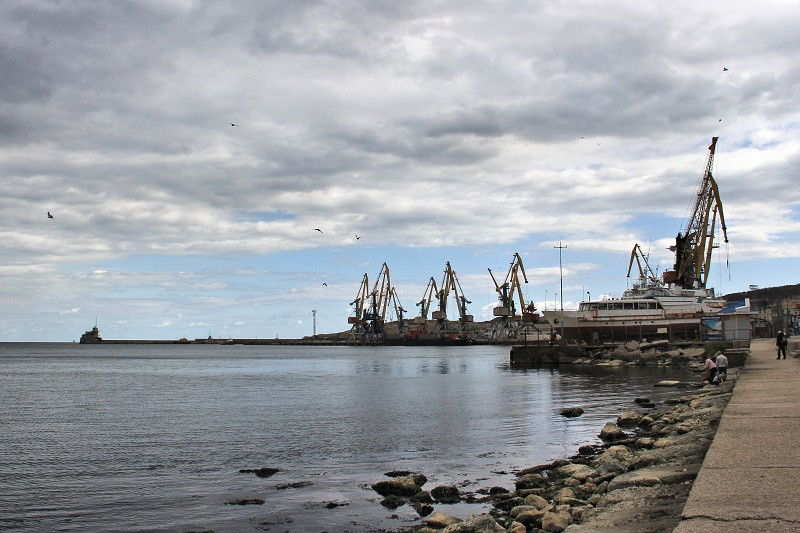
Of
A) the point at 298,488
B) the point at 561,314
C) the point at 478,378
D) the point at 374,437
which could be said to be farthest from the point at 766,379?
the point at 561,314

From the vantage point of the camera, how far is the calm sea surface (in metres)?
16.3

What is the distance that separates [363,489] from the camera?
18188 mm

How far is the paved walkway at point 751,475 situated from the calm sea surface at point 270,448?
5431mm

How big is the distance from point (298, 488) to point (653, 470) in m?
8.95

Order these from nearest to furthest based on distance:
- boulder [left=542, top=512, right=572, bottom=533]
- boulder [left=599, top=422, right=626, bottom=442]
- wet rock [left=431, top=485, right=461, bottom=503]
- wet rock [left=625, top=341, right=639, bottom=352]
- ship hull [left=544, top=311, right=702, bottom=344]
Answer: boulder [left=542, top=512, right=572, bottom=533], wet rock [left=431, top=485, right=461, bottom=503], boulder [left=599, top=422, right=626, bottom=442], wet rock [left=625, top=341, right=639, bottom=352], ship hull [left=544, top=311, right=702, bottom=344]

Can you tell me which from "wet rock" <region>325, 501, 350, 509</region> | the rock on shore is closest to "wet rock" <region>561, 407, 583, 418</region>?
the rock on shore

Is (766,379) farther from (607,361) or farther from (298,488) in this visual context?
(607,361)

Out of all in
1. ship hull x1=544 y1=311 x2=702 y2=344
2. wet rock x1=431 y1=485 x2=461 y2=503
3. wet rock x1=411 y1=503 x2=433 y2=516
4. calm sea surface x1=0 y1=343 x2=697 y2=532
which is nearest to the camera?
wet rock x1=411 y1=503 x2=433 y2=516

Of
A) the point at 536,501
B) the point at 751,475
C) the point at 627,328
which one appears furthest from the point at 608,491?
the point at 627,328

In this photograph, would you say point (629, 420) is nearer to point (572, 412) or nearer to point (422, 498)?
point (572, 412)

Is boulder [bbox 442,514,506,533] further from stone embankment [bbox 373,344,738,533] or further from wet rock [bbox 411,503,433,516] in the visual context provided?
wet rock [bbox 411,503,433,516]

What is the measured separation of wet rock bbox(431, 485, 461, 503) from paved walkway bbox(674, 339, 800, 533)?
577cm

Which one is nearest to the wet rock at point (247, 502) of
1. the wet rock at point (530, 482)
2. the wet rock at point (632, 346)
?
the wet rock at point (530, 482)

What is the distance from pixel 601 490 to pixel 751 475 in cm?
367
